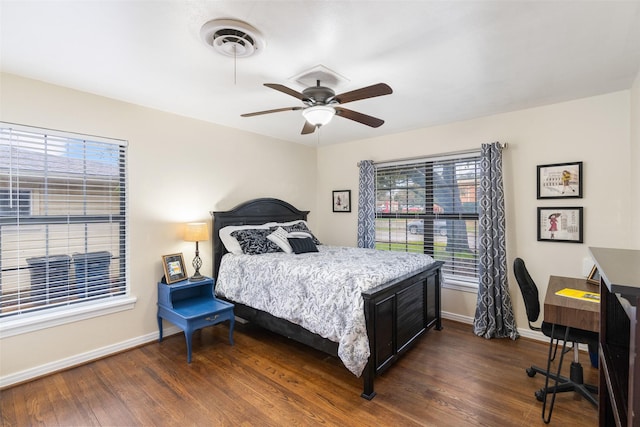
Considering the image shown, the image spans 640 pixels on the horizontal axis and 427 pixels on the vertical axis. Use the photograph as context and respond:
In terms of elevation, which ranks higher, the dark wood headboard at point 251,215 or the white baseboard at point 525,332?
the dark wood headboard at point 251,215

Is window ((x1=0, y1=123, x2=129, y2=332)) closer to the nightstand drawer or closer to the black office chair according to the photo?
the nightstand drawer

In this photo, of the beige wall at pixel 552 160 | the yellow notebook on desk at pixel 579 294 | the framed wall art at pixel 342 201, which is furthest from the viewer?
the framed wall art at pixel 342 201

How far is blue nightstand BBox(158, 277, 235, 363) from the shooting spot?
2953 mm

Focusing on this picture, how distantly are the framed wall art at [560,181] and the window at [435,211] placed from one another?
0.68 meters

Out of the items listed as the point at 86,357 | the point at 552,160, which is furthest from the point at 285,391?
the point at 552,160

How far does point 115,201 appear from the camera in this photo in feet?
10.3

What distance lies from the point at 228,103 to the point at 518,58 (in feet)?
8.54

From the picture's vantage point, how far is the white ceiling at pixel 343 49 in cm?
171

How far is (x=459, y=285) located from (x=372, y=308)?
2.07 m

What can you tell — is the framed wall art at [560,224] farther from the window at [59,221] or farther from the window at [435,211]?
the window at [59,221]

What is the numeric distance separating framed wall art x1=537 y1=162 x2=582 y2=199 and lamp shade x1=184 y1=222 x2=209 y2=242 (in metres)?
3.69

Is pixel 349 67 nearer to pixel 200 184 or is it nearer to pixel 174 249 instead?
pixel 200 184

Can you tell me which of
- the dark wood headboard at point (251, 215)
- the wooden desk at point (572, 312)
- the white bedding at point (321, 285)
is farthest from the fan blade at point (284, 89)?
the wooden desk at point (572, 312)

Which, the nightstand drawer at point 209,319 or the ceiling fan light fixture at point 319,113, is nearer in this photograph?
the ceiling fan light fixture at point 319,113
